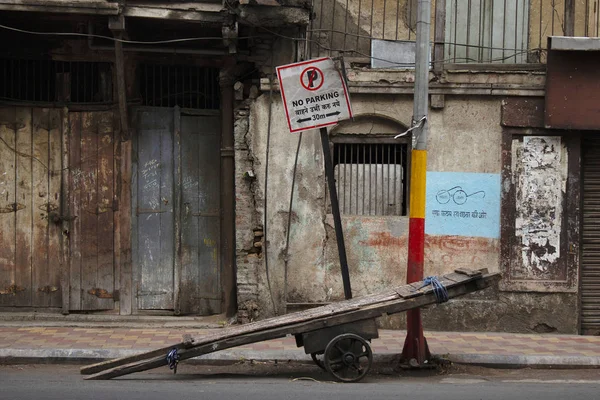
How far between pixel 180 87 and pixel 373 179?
9.50ft

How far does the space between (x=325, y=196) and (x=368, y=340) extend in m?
3.28

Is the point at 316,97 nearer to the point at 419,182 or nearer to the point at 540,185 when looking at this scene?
the point at 419,182

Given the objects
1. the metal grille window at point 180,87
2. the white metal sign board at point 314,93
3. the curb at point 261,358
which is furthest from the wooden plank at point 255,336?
the metal grille window at point 180,87

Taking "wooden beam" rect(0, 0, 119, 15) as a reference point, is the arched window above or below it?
below

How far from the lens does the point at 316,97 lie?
8.40 metres

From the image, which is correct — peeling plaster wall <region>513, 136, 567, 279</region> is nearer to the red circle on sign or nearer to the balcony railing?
the balcony railing

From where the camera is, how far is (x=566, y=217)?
1068cm

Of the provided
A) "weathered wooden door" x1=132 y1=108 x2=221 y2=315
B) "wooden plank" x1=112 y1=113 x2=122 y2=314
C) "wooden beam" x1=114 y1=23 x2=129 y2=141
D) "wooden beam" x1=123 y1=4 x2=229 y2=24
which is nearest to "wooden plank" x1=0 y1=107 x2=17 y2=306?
"wooden plank" x1=112 y1=113 x2=122 y2=314

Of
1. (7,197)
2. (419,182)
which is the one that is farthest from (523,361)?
(7,197)

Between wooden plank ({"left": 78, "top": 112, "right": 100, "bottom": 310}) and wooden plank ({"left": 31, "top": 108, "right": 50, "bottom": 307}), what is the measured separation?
0.47 meters

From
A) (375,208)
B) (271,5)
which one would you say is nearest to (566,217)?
(375,208)

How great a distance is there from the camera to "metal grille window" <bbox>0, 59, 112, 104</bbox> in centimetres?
1091

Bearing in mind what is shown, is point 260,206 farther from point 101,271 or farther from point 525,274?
point 525,274

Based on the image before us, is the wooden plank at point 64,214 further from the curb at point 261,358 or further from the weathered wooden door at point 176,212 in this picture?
the curb at point 261,358
